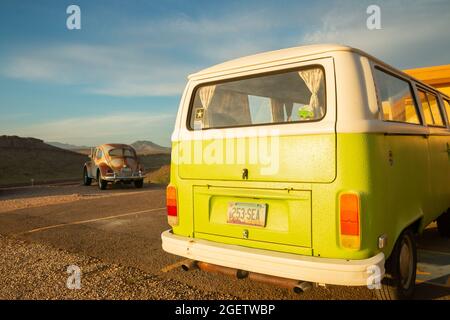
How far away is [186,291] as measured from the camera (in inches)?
144

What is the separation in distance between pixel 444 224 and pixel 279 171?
13.1ft

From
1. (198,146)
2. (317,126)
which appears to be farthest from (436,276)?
(198,146)

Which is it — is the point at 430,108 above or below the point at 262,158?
above

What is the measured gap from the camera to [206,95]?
3.71 meters

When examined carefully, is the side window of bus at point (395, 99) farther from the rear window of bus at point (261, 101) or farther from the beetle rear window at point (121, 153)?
the beetle rear window at point (121, 153)

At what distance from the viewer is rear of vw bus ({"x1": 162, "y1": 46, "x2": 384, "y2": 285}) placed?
2613mm

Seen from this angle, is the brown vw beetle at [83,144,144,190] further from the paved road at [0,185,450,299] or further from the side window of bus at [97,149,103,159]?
the paved road at [0,185,450,299]

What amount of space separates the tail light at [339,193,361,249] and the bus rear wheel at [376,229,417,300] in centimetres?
60

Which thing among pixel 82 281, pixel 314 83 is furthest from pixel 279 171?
pixel 82 281

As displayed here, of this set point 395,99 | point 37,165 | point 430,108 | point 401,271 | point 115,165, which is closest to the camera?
point 401,271

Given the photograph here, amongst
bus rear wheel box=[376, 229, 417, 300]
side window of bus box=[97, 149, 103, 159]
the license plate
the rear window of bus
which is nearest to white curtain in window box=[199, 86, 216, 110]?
the rear window of bus

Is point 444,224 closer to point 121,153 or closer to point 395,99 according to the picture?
point 395,99

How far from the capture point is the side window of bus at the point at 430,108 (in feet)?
13.8
